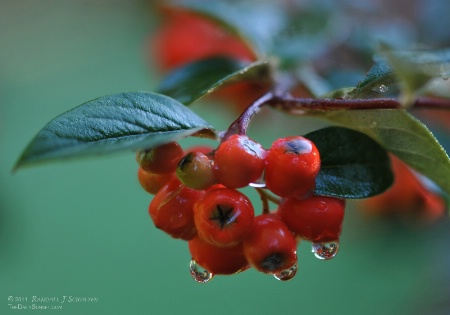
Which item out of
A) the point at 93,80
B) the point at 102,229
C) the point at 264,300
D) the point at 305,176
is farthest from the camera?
the point at 93,80

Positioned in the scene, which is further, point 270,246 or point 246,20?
point 246,20

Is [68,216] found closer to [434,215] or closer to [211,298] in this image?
[211,298]

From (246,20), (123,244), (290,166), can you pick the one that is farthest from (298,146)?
(123,244)

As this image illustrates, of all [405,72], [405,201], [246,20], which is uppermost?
[246,20]

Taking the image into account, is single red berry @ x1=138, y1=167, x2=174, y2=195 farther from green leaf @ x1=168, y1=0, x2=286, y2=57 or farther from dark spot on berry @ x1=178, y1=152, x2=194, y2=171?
green leaf @ x1=168, y1=0, x2=286, y2=57

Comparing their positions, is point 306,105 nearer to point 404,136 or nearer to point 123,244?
point 404,136

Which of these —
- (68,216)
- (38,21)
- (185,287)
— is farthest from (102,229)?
(38,21)
